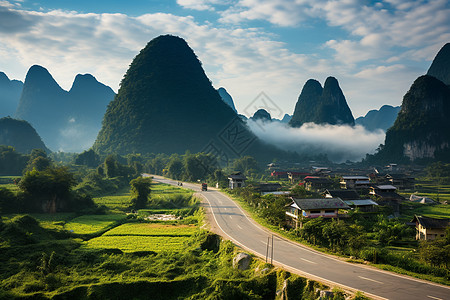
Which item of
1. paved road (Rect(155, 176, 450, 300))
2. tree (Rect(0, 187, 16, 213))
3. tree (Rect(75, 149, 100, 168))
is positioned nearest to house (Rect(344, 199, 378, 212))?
paved road (Rect(155, 176, 450, 300))

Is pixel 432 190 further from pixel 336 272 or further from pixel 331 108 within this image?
pixel 331 108

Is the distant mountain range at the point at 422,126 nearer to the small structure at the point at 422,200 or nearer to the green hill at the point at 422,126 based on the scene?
the green hill at the point at 422,126

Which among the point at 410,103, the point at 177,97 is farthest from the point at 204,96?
the point at 410,103

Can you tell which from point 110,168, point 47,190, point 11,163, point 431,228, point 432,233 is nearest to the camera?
point 431,228

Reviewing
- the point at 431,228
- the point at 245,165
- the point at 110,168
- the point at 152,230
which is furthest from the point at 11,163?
the point at 431,228

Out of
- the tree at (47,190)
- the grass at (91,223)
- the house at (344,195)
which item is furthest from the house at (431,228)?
the tree at (47,190)
